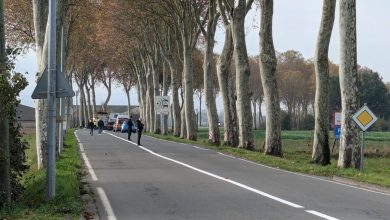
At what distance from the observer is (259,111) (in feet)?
372

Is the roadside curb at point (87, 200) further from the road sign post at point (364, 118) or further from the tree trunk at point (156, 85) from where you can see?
the tree trunk at point (156, 85)

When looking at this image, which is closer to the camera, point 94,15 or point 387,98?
point 94,15

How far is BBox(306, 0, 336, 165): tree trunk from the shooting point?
23.2 m

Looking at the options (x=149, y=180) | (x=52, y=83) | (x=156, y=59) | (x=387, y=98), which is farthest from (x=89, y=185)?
(x=387, y=98)

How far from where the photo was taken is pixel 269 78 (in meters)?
26.7

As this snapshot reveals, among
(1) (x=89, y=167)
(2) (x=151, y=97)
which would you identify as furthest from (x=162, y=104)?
(1) (x=89, y=167)

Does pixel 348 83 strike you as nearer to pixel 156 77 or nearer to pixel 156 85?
pixel 156 85

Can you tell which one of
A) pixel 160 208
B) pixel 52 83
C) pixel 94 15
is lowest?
pixel 160 208

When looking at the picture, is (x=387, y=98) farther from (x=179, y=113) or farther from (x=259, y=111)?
(x=179, y=113)

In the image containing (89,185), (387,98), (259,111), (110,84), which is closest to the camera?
(89,185)

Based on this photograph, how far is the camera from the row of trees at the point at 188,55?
2127 cm

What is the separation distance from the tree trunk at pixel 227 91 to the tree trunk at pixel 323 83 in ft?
35.1

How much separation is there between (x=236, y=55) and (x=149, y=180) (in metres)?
14.7

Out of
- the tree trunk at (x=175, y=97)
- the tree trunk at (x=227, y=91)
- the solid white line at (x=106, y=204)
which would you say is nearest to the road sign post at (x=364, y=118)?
the solid white line at (x=106, y=204)
